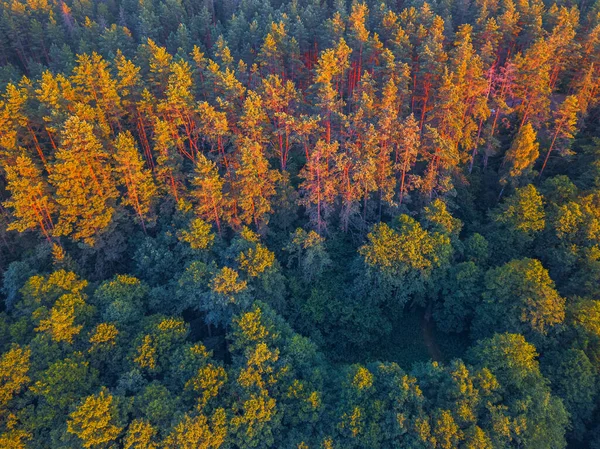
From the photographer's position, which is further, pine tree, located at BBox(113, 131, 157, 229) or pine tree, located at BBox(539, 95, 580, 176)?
pine tree, located at BBox(539, 95, 580, 176)

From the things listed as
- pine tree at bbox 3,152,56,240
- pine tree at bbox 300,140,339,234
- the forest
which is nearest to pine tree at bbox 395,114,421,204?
the forest

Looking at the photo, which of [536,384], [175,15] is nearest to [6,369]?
[536,384]

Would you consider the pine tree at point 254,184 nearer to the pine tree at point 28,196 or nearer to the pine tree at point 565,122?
the pine tree at point 28,196

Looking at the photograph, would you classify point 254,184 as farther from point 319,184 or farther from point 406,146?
point 406,146

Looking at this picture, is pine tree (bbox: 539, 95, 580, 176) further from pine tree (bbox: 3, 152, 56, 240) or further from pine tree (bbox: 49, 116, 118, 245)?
pine tree (bbox: 3, 152, 56, 240)

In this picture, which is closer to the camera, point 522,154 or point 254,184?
point 254,184

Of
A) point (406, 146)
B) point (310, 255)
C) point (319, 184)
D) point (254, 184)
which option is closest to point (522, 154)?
point (406, 146)
